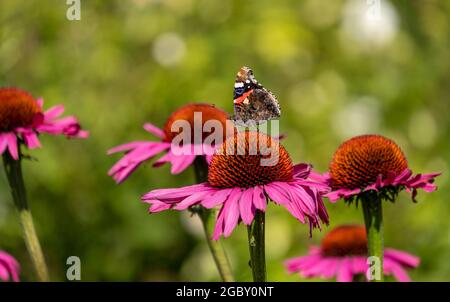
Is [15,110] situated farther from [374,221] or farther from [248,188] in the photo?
[374,221]

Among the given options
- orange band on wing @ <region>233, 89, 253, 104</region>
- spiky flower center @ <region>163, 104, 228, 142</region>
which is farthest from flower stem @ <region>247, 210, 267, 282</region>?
spiky flower center @ <region>163, 104, 228, 142</region>

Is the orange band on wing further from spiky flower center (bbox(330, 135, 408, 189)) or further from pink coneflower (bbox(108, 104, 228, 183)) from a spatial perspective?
spiky flower center (bbox(330, 135, 408, 189))

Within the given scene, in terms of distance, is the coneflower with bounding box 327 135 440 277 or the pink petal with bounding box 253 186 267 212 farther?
the coneflower with bounding box 327 135 440 277

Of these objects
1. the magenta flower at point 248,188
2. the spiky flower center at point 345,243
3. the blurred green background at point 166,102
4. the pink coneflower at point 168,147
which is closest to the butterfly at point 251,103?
the pink coneflower at point 168,147

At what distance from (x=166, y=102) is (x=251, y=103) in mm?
1965

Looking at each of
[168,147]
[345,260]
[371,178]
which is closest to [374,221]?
[371,178]

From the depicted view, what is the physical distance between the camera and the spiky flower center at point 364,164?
5.70 ft

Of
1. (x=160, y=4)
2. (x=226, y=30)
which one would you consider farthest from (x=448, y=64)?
(x=160, y=4)

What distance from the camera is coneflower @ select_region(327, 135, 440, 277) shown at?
5.63 feet

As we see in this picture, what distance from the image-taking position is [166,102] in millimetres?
3805

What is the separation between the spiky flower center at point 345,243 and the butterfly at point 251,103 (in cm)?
57

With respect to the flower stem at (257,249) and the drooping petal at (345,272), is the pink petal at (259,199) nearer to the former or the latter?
the flower stem at (257,249)

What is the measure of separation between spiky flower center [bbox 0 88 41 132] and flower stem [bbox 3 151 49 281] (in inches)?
3.5
